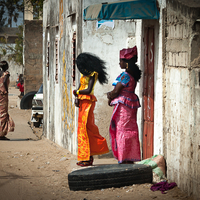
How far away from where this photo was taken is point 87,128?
5.89m

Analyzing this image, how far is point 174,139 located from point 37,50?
1561 centimetres

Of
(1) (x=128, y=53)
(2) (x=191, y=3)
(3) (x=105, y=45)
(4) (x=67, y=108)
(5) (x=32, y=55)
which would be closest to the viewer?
(2) (x=191, y=3)

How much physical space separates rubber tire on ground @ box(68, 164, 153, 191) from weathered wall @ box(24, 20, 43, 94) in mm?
14925

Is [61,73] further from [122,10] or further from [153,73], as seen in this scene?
[122,10]

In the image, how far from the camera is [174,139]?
4.83m

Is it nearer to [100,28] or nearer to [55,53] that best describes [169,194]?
[100,28]

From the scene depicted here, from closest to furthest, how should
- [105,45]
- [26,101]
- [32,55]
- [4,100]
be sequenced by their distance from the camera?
[105,45], [4,100], [26,101], [32,55]

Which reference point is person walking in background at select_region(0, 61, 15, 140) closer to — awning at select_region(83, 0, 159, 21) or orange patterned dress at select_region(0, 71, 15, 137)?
orange patterned dress at select_region(0, 71, 15, 137)

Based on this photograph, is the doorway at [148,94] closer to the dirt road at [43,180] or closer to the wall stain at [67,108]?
the dirt road at [43,180]

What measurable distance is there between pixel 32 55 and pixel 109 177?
15.3m

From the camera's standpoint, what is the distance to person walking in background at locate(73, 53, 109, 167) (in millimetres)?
5754

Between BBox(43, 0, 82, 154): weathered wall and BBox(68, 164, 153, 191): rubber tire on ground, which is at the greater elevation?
BBox(43, 0, 82, 154): weathered wall

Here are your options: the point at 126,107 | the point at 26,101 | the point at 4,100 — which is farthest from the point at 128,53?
the point at 26,101

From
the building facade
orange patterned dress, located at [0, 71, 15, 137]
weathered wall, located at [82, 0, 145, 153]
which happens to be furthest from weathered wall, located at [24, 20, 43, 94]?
weathered wall, located at [82, 0, 145, 153]
